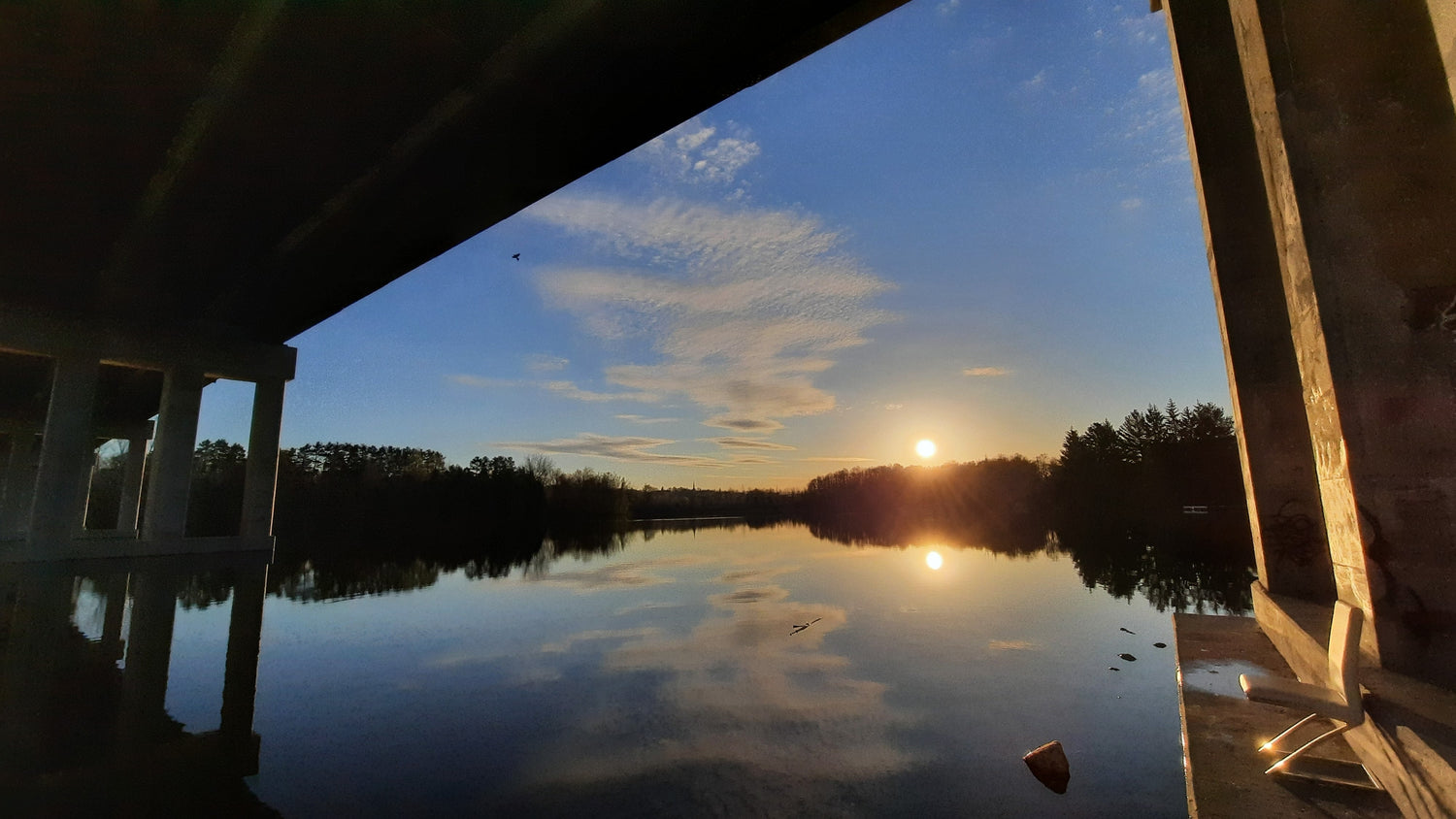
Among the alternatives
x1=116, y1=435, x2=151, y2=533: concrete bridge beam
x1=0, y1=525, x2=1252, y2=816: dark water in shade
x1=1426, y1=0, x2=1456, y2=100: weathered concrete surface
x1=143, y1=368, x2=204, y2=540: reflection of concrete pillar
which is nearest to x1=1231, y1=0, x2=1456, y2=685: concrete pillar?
x1=1426, y1=0, x2=1456, y2=100: weathered concrete surface

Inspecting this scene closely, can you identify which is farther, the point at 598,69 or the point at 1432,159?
the point at 598,69

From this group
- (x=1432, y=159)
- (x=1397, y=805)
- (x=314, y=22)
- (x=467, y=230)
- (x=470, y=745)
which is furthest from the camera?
(x=467, y=230)

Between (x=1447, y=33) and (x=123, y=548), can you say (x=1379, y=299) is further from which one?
(x=123, y=548)

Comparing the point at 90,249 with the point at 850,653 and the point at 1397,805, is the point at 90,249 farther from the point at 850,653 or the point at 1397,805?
the point at 1397,805

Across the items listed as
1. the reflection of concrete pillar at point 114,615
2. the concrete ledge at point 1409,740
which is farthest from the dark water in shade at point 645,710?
the concrete ledge at point 1409,740

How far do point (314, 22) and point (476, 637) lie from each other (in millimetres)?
10421

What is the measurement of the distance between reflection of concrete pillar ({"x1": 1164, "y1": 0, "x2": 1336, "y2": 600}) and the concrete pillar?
3378 mm

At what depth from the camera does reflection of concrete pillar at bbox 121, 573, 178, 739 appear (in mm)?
6466

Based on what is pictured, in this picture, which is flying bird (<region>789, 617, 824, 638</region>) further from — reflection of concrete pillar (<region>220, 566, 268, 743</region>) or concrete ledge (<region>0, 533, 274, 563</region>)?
concrete ledge (<region>0, 533, 274, 563</region>)

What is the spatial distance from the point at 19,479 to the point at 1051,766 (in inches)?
2127

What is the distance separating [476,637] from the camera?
11289 millimetres

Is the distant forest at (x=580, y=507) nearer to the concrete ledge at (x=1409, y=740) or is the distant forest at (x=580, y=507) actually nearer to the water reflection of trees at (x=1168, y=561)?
the water reflection of trees at (x=1168, y=561)

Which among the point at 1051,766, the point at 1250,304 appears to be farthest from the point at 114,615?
the point at 1250,304

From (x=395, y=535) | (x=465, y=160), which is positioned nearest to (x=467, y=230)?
(x=465, y=160)
